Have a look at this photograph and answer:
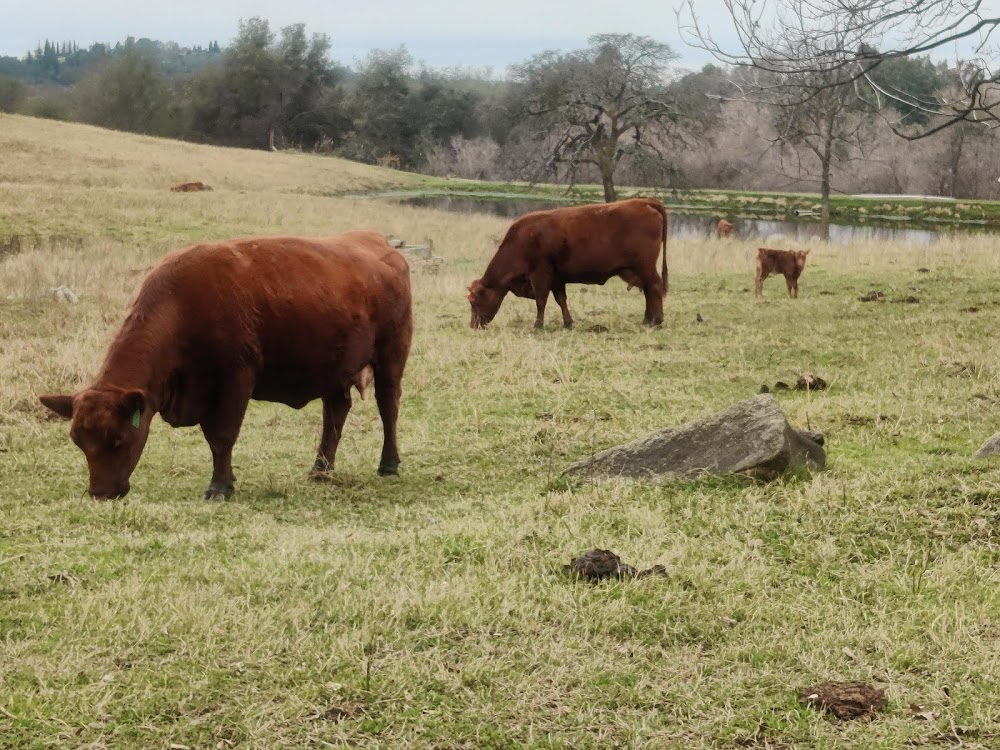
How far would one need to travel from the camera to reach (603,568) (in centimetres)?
496

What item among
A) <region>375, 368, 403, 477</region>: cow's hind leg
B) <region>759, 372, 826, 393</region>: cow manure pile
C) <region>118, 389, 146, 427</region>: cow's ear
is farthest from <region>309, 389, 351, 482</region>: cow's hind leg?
<region>759, 372, 826, 393</region>: cow manure pile

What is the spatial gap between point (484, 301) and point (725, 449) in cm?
883

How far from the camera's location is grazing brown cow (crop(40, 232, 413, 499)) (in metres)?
6.64

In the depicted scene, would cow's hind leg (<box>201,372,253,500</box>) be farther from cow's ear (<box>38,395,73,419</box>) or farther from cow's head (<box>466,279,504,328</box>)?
cow's head (<box>466,279,504,328</box>)

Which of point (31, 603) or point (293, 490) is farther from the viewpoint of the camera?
point (293, 490)

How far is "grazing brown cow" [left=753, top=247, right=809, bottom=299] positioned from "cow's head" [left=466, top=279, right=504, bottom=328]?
4.23 metres

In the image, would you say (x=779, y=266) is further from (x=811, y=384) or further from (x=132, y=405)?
(x=132, y=405)

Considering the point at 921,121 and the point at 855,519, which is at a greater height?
the point at 921,121

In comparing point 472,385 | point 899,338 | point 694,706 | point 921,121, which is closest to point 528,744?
point 694,706

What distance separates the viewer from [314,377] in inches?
297

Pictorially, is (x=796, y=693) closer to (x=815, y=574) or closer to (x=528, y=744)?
(x=528, y=744)

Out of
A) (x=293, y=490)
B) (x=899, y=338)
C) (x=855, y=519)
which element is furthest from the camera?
(x=899, y=338)

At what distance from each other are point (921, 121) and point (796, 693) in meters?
66.2

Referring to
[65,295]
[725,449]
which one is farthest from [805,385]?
[65,295]
